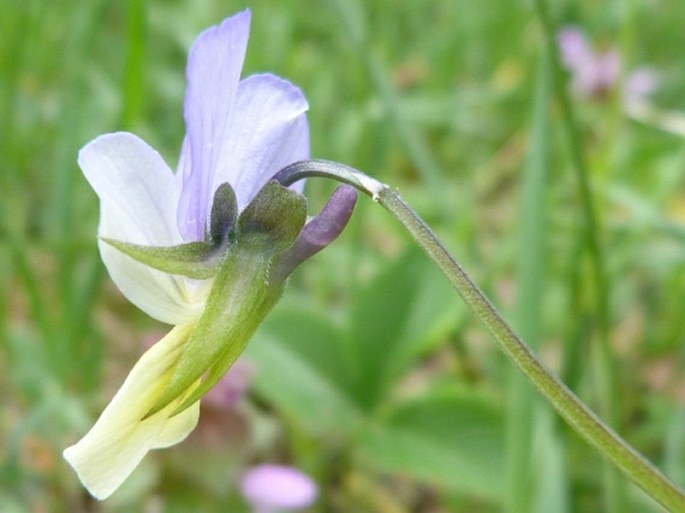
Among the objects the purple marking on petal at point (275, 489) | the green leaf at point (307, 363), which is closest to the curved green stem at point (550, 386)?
the purple marking on petal at point (275, 489)

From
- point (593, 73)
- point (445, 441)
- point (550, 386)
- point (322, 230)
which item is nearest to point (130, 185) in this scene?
point (322, 230)

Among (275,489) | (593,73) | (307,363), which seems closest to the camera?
(275,489)

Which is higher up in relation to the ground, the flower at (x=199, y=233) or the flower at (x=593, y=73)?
the flower at (x=593, y=73)

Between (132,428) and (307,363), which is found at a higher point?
(307,363)

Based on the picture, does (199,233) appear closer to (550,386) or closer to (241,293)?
(241,293)

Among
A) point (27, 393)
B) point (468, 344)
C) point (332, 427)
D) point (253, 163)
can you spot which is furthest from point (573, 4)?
point (253, 163)

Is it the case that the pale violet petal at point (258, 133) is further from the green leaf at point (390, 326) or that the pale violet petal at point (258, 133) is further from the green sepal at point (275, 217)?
the green leaf at point (390, 326)
